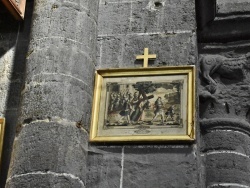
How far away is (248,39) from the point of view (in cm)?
536

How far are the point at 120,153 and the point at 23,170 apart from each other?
2.17 feet

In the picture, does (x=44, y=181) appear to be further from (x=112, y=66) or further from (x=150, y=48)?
(x=150, y=48)

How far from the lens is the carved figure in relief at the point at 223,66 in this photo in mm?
5180

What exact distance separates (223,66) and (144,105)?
897mm

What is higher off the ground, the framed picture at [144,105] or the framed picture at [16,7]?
the framed picture at [16,7]

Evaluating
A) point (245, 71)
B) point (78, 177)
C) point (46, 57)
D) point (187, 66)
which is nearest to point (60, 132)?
point (78, 177)

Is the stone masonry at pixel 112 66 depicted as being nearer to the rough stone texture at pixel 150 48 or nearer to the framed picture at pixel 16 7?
the rough stone texture at pixel 150 48

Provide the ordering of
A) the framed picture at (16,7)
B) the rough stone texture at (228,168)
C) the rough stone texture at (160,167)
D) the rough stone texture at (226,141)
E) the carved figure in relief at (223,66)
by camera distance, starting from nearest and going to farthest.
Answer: the rough stone texture at (160,167) < the rough stone texture at (228,168) < the rough stone texture at (226,141) < the framed picture at (16,7) < the carved figure in relief at (223,66)

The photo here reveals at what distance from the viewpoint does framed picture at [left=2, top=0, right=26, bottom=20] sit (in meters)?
5.05

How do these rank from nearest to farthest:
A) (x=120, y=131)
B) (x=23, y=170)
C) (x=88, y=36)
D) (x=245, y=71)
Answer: (x=23, y=170) → (x=120, y=131) → (x=88, y=36) → (x=245, y=71)

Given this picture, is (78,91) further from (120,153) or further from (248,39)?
(248,39)

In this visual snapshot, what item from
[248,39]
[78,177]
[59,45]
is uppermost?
[248,39]

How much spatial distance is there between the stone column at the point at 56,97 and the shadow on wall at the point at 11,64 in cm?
26

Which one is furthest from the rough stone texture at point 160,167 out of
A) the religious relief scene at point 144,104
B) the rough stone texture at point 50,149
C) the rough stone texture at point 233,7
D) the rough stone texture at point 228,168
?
the rough stone texture at point 233,7
